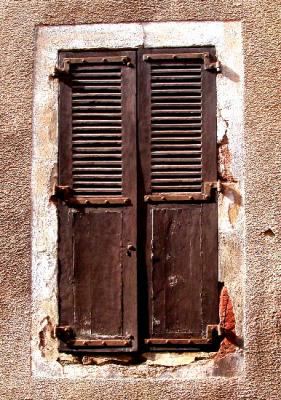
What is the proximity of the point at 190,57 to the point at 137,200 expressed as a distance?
37.3 inches

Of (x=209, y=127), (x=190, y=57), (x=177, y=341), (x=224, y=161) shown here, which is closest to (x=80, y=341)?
(x=177, y=341)

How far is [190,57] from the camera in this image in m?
3.87

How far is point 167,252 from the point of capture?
3.79m

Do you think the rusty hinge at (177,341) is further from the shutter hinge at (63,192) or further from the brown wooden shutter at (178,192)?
the shutter hinge at (63,192)

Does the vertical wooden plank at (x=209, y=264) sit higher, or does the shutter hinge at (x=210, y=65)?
the shutter hinge at (x=210, y=65)

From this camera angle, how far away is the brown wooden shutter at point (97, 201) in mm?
3768

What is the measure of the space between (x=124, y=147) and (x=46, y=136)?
1.62ft

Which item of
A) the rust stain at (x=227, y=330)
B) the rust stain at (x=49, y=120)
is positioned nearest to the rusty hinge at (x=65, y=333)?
the rust stain at (x=227, y=330)

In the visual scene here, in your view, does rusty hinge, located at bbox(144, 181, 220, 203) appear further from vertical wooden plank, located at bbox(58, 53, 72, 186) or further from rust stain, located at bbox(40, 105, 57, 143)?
rust stain, located at bbox(40, 105, 57, 143)

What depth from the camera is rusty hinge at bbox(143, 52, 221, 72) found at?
3.87 meters

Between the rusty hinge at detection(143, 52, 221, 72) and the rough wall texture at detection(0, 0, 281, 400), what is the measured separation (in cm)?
19

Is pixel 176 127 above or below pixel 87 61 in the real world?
below

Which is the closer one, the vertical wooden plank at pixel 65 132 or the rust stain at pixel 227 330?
the rust stain at pixel 227 330

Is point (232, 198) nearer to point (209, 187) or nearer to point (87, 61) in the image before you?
point (209, 187)
